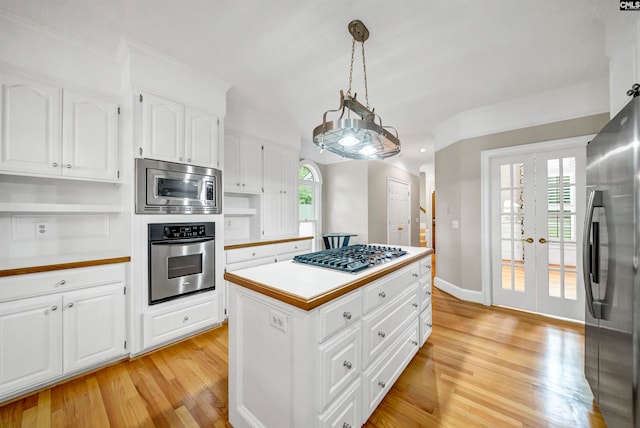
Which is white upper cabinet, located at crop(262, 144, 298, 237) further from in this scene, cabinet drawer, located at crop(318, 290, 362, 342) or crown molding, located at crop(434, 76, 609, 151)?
crown molding, located at crop(434, 76, 609, 151)

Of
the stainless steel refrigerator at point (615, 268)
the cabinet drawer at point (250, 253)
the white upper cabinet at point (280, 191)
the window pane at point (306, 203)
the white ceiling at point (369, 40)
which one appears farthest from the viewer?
the window pane at point (306, 203)

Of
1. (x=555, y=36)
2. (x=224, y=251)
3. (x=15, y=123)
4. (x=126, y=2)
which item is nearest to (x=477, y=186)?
(x=555, y=36)

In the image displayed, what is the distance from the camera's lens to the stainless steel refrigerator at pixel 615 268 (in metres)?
1.08

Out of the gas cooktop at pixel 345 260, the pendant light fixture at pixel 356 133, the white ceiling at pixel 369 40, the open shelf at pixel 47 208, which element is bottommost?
the gas cooktop at pixel 345 260

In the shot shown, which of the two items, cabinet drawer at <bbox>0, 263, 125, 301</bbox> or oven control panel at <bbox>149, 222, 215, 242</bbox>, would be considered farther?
oven control panel at <bbox>149, 222, 215, 242</bbox>

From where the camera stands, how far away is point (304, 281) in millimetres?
1318

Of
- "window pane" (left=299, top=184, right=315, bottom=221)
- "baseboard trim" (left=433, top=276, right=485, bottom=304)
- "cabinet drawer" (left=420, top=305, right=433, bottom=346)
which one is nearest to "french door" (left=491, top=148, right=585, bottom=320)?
"baseboard trim" (left=433, top=276, right=485, bottom=304)

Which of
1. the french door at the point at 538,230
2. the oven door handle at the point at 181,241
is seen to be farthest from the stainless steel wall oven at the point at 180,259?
the french door at the point at 538,230

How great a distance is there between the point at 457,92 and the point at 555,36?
38.6 inches

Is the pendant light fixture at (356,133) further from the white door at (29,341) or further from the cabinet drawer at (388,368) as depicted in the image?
the white door at (29,341)

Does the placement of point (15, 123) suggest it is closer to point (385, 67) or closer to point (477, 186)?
point (385, 67)

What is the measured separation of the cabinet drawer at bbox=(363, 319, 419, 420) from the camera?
4.76ft

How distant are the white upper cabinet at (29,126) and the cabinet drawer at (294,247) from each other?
7.63 feet

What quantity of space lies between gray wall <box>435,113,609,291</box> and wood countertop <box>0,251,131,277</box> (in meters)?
4.08
